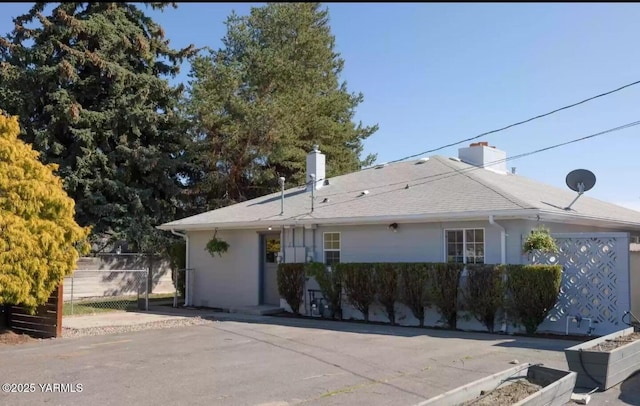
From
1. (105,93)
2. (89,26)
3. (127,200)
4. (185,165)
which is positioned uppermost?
(89,26)

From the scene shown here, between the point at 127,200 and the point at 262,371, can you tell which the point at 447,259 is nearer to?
the point at 262,371

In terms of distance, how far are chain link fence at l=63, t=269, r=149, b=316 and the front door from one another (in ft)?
12.1

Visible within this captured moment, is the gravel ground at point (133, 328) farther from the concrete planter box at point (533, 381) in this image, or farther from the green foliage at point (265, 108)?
the green foliage at point (265, 108)

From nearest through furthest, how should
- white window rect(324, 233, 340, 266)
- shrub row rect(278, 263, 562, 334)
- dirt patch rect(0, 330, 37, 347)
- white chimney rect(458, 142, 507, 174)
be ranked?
1. dirt patch rect(0, 330, 37, 347)
2. shrub row rect(278, 263, 562, 334)
3. white window rect(324, 233, 340, 266)
4. white chimney rect(458, 142, 507, 174)

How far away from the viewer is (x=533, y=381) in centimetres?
687

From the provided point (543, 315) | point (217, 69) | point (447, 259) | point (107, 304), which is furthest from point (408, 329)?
point (217, 69)

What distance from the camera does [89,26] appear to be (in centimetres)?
2494

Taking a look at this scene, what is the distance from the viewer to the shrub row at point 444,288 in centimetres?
1177

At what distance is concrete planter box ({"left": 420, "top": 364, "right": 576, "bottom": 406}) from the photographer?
548 centimetres

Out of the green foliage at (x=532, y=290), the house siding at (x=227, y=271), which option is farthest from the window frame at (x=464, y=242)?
the house siding at (x=227, y=271)

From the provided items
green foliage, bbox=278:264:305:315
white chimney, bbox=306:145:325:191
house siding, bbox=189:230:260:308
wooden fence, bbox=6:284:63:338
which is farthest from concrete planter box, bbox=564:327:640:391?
white chimney, bbox=306:145:325:191

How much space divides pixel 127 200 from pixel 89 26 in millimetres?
7475

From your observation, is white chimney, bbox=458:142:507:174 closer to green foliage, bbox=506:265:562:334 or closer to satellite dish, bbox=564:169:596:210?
satellite dish, bbox=564:169:596:210

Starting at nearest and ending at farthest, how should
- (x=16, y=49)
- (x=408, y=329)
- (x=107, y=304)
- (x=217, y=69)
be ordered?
(x=408, y=329) < (x=107, y=304) < (x=16, y=49) < (x=217, y=69)
